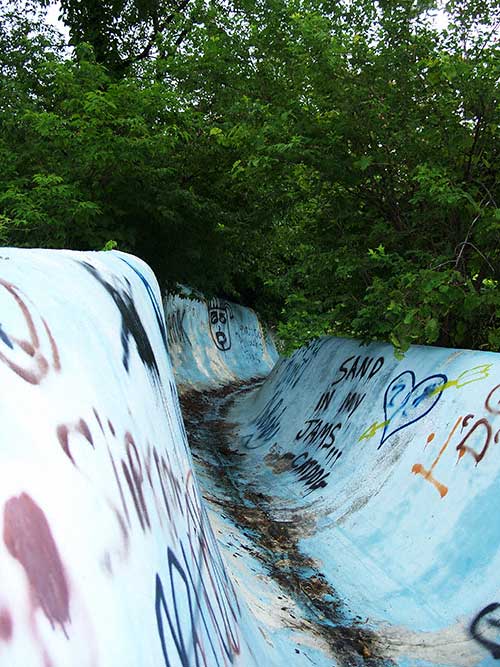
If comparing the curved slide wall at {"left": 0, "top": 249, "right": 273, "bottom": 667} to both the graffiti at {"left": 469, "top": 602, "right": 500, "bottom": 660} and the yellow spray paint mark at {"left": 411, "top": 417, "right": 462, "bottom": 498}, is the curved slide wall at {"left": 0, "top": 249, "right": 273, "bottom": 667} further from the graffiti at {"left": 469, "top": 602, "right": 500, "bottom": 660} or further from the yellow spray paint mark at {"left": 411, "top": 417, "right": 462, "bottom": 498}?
the yellow spray paint mark at {"left": 411, "top": 417, "right": 462, "bottom": 498}

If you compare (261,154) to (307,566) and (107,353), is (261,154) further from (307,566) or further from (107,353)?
(107,353)

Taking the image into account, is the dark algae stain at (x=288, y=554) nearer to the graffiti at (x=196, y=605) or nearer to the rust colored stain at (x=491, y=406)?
the graffiti at (x=196, y=605)

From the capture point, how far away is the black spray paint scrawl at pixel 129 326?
308 centimetres

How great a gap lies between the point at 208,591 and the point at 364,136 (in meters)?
6.42

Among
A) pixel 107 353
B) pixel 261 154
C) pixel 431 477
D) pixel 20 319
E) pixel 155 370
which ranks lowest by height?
pixel 431 477

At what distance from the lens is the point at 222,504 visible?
6.81m

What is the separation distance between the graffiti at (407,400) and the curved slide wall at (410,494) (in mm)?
16

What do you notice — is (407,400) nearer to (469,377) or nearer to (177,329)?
→ (469,377)

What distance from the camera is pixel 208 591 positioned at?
2689 mm

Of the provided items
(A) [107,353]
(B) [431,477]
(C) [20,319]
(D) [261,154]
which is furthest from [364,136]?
(C) [20,319]

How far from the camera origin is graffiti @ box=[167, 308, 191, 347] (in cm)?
1852

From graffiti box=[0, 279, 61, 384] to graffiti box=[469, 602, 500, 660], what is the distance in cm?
324

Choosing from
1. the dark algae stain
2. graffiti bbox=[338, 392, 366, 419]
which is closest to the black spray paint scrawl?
the dark algae stain

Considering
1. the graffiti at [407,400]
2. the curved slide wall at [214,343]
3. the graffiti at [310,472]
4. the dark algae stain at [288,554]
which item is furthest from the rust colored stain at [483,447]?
the curved slide wall at [214,343]
